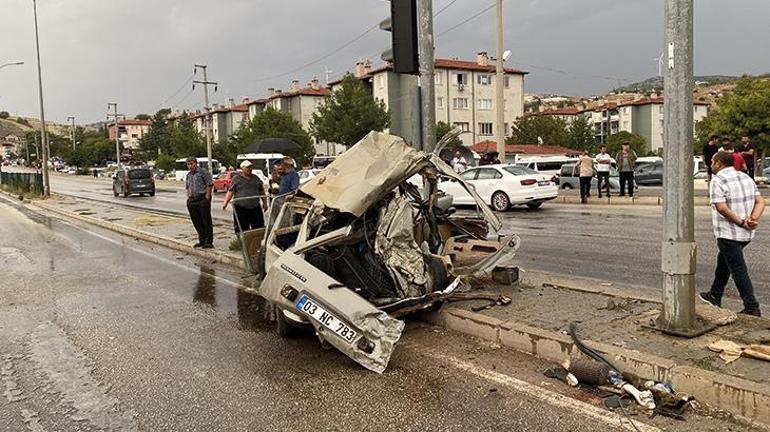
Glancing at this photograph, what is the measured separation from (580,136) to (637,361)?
250 feet

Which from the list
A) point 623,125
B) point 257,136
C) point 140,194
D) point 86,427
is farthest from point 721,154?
point 623,125

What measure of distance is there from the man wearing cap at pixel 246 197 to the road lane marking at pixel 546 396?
5983mm

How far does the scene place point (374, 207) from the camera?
20.4 ft

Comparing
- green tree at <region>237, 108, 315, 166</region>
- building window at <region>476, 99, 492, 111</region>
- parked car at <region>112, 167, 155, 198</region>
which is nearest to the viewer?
parked car at <region>112, 167, 155, 198</region>

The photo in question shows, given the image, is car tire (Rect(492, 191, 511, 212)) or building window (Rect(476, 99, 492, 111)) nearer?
car tire (Rect(492, 191, 511, 212))

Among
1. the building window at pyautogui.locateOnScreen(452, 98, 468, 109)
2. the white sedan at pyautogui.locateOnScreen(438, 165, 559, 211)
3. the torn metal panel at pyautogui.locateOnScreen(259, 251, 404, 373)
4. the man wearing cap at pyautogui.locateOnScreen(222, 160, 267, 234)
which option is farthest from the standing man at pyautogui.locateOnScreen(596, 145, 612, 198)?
the building window at pyautogui.locateOnScreen(452, 98, 468, 109)

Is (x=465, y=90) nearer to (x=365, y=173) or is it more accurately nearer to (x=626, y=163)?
(x=626, y=163)

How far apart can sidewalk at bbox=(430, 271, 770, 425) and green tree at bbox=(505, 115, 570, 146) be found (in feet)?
222

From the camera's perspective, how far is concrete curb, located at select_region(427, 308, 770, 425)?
3.95 meters

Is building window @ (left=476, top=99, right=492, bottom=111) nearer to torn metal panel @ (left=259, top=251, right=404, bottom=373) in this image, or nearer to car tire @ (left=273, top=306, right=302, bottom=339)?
car tire @ (left=273, top=306, right=302, bottom=339)

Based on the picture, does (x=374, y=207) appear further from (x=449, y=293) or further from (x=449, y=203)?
(x=449, y=203)

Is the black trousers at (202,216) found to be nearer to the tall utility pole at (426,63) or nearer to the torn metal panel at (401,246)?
the tall utility pole at (426,63)

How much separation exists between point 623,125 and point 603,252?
100 meters

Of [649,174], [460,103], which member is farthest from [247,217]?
[460,103]
